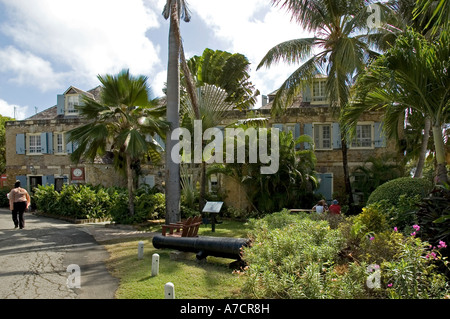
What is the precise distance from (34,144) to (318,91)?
64.4 feet

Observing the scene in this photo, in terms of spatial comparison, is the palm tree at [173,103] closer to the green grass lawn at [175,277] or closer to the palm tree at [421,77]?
the green grass lawn at [175,277]

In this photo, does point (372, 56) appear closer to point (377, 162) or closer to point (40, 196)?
point (377, 162)

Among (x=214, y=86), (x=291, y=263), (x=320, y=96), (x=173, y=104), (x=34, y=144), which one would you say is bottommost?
(x=291, y=263)

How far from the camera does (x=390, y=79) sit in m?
7.63

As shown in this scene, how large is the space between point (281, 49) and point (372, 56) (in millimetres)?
4079

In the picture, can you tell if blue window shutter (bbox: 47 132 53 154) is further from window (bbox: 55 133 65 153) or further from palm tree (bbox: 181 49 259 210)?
palm tree (bbox: 181 49 259 210)

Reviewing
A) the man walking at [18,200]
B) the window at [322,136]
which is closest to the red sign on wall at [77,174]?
the man walking at [18,200]

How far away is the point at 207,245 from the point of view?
24.1 feet

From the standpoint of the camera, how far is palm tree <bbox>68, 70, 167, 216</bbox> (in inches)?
497

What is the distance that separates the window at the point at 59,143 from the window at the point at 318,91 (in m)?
17.0

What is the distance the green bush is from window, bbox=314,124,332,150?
11130mm

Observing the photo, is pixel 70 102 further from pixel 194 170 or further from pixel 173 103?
pixel 173 103

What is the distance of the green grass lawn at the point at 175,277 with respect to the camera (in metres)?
A: 5.58

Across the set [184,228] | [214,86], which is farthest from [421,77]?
[214,86]
